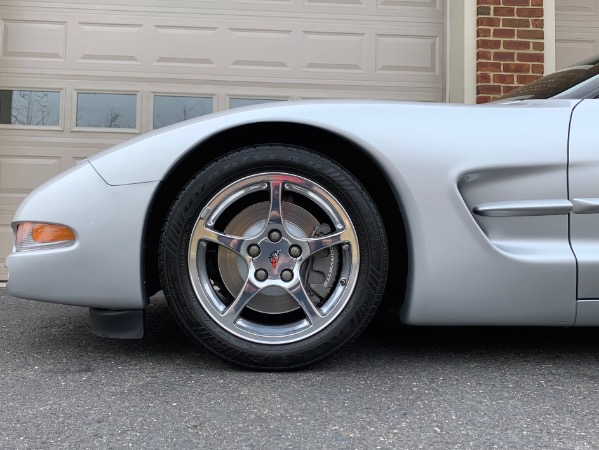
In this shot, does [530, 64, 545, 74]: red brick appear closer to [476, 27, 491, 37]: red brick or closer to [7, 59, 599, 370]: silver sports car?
[476, 27, 491, 37]: red brick

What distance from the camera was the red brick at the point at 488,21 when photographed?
4.44m

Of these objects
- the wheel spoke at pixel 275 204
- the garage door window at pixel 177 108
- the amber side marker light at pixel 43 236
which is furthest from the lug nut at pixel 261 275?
the garage door window at pixel 177 108

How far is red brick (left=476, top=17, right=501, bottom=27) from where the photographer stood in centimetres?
444

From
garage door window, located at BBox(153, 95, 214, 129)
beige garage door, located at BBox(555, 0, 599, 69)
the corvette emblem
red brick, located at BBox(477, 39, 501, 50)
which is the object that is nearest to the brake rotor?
the corvette emblem

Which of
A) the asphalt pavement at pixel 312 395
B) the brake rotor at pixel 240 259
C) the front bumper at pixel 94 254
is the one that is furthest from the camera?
the brake rotor at pixel 240 259

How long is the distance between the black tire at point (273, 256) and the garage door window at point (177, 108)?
276 centimetres

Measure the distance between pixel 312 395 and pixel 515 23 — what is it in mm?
3691

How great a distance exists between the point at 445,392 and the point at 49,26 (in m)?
4.00

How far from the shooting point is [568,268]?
1.85m

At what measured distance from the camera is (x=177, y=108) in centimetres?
454

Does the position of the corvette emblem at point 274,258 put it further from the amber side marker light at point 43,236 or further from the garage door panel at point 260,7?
the garage door panel at point 260,7

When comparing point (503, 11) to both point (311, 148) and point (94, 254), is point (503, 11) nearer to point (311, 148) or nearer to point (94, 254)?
point (311, 148)

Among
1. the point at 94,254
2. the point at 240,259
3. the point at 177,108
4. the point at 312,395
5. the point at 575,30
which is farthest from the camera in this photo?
the point at 575,30

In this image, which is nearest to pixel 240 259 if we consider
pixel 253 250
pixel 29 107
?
pixel 253 250
